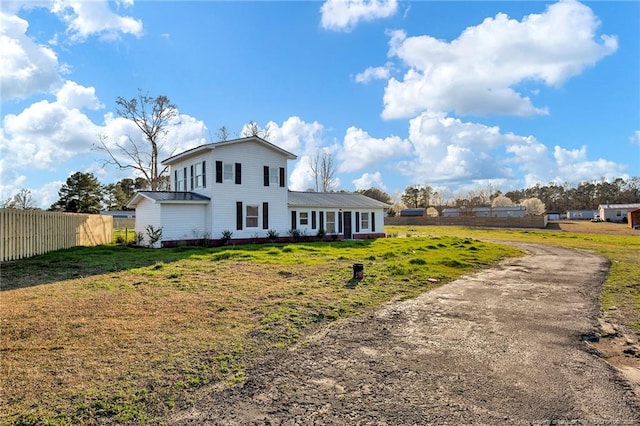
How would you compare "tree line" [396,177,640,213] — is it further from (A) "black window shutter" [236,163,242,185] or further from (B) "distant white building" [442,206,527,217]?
(A) "black window shutter" [236,163,242,185]

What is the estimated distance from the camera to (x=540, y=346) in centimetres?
532

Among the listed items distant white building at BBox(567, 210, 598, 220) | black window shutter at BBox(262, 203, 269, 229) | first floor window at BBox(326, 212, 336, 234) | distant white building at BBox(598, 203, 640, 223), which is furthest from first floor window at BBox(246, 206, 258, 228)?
distant white building at BBox(567, 210, 598, 220)

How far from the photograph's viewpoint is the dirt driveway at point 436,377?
3.45 m

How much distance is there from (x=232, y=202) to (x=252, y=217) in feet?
5.39

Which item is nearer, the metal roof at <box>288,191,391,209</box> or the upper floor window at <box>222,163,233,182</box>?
the upper floor window at <box>222,163,233,182</box>

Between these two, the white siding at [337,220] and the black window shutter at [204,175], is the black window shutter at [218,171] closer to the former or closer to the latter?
the black window shutter at [204,175]

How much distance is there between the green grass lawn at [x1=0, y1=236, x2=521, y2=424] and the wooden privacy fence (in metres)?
0.96

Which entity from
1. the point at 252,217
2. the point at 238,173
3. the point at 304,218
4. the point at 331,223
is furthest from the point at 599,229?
the point at 238,173

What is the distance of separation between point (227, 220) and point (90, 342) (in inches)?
691

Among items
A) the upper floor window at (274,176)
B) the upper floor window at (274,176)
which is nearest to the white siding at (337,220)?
the upper floor window at (274,176)

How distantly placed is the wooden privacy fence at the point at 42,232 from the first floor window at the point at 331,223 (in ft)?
46.6

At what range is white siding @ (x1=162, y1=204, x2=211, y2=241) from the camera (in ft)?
67.7

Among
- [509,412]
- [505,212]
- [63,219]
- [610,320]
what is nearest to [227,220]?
[63,219]

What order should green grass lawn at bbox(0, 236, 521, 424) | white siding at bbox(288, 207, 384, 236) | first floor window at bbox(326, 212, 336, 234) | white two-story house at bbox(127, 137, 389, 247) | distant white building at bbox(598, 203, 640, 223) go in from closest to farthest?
1. green grass lawn at bbox(0, 236, 521, 424)
2. white two-story house at bbox(127, 137, 389, 247)
3. white siding at bbox(288, 207, 384, 236)
4. first floor window at bbox(326, 212, 336, 234)
5. distant white building at bbox(598, 203, 640, 223)
